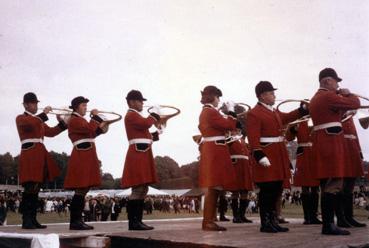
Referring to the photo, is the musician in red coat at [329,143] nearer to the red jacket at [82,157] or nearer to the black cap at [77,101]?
the red jacket at [82,157]

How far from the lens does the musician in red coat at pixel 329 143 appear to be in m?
6.09

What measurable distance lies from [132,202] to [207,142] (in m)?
1.70

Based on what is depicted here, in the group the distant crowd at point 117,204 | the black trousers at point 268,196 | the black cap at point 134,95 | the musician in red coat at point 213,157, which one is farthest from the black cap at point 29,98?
the distant crowd at point 117,204

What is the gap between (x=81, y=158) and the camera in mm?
8266

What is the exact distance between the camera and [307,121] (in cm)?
895

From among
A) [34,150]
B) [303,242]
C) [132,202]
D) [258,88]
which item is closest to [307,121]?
[258,88]

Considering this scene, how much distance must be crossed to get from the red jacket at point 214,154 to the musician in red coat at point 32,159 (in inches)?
118

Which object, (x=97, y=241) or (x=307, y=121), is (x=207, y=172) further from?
(x=307, y=121)

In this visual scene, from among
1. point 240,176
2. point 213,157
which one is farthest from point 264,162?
point 240,176

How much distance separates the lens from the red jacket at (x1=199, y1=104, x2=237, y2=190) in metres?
7.25

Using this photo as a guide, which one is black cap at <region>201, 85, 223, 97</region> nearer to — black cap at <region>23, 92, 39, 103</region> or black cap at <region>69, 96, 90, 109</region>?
black cap at <region>69, 96, 90, 109</region>

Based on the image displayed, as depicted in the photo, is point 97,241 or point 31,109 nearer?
point 97,241

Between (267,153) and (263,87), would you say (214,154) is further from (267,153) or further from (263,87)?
(263,87)

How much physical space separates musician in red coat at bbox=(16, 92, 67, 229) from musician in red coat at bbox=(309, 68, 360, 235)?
4866 millimetres
